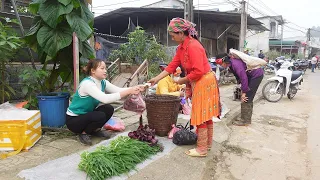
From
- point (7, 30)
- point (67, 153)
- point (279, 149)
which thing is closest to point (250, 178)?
point (279, 149)

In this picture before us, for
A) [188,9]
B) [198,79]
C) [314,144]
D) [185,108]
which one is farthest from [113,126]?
[188,9]

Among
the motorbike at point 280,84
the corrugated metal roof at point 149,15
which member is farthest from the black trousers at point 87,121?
the corrugated metal roof at point 149,15

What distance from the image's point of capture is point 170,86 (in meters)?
5.11

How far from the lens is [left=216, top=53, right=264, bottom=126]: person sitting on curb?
4.85 meters

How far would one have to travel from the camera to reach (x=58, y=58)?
4109 millimetres

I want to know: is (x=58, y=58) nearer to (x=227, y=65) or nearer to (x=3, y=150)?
(x=3, y=150)

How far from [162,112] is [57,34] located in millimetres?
1795

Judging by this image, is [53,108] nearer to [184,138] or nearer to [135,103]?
[135,103]

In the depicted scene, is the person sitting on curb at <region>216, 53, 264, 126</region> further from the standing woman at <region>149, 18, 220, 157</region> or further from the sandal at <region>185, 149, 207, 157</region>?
the sandal at <region>185, 149, 207, 157</region>

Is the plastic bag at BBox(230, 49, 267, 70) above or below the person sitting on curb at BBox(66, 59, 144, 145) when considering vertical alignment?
above

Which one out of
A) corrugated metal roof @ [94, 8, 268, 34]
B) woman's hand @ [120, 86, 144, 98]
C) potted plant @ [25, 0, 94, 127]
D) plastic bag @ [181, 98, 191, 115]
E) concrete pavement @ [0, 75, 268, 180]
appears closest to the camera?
concrete pavement @ [0, 75, 268, 180]

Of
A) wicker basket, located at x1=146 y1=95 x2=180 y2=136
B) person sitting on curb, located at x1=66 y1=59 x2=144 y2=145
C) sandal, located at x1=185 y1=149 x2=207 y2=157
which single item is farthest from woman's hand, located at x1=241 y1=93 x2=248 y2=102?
person sitting on curb, located at x1=66 y1=59 x2=144 y2=145

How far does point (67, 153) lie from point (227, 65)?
317 cm

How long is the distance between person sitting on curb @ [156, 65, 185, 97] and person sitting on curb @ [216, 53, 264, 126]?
0.86 metres
